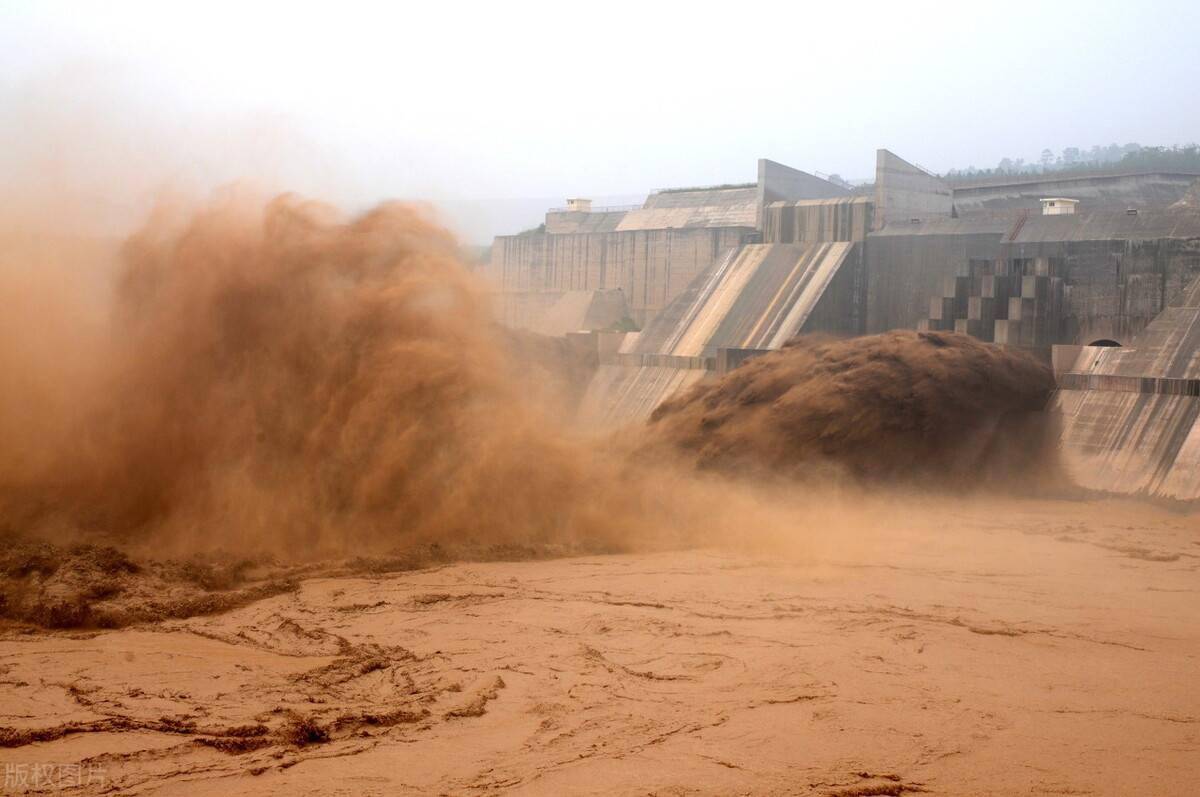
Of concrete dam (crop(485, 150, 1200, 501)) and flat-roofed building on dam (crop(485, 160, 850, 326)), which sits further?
flat-roofed building on dam (crop(485, 160, 850, 326))

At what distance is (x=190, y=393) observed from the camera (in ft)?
47.7

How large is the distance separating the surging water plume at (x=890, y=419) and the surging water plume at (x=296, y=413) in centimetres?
486

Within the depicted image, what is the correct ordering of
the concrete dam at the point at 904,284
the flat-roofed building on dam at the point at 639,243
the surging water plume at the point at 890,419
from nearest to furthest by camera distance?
1. the surging water plume at the point at 890,419
2. the concrete dam at the point at 904,284
3. the flat-roofed building on dam at the point at 639,243

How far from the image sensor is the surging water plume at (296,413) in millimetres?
13656

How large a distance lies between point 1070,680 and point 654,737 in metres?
3.52

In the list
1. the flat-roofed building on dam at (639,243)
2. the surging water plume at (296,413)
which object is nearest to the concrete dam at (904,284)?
the flat-roofed building on dam at (639,243)

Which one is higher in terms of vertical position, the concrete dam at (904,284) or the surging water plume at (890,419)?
the concrete dam at (904,284)

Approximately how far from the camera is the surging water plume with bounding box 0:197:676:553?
44.8 ft

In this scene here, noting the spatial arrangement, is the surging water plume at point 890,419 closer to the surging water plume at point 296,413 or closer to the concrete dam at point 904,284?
the concrete dam at point 904,284

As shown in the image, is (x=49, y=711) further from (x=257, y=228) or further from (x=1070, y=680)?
(x=257, y=228)

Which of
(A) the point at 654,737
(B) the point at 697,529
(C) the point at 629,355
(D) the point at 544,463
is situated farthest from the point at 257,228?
(C) the point at 629,355

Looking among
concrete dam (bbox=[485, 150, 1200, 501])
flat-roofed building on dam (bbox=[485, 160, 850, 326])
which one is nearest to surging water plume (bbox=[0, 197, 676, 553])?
concrete dam (bbox=[485, 150, 1200, 501])

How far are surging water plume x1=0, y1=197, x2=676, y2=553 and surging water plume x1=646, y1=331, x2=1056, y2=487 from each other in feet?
15.9

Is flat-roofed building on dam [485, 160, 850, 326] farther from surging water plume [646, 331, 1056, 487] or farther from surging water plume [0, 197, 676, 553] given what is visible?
surging water plume [0, 197, 676, 553]
